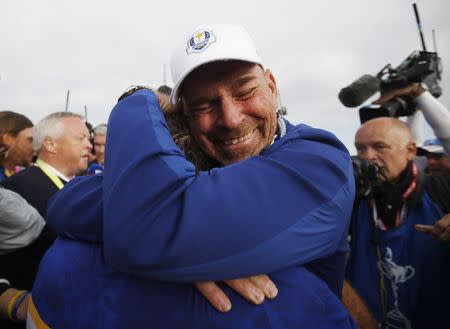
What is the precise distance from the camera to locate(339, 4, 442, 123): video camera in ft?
9.57

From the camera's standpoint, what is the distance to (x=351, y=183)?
961mm

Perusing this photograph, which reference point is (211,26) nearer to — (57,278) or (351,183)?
(351,183)

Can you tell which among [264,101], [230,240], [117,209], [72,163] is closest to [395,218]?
[264,101]

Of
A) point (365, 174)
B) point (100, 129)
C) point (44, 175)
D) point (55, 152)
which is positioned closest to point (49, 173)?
point (44, 175)

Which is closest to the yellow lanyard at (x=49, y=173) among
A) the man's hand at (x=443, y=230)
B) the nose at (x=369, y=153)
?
the nose at (x=369, y=153)

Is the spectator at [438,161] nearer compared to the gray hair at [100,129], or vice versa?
the spectator at [438,161]

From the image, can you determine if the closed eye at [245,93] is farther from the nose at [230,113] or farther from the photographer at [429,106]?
the photographer at [429,106]

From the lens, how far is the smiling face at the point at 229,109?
1.27 meters

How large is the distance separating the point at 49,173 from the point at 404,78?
3333 millimetres

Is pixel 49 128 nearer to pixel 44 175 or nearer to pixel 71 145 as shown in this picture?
pixel 71 145

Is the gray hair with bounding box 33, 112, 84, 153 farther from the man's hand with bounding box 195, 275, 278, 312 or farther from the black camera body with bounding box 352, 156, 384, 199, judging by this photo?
the man's hand with bounding box 195, 275, 278, 312

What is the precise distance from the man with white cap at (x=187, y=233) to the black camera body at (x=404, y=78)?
94.3 inches

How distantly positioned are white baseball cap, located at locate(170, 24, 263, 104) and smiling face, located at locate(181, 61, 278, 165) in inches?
1.5

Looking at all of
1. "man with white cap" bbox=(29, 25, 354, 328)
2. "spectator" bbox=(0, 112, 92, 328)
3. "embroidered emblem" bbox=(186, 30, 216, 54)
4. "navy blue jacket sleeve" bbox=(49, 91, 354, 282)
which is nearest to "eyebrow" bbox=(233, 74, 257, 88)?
"embroidered emblem" bbox=(186, 30, 216, 54)
